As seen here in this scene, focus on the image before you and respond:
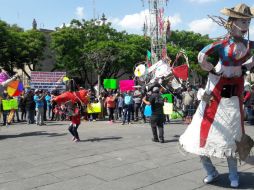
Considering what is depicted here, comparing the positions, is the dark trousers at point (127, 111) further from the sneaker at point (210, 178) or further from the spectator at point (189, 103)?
the sneaker at point (210, 178)

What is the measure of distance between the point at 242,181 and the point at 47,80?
1468 centimetres

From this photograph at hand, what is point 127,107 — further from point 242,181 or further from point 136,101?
point 242,181

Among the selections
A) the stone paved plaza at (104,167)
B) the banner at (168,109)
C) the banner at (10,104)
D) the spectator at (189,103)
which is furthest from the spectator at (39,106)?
the spectator at (189,103)

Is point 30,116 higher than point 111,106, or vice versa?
point 111,106

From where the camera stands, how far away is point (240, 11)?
5.06 m

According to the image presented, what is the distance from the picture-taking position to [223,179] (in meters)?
5.73

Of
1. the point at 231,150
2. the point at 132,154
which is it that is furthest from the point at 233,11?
the point at 132,154

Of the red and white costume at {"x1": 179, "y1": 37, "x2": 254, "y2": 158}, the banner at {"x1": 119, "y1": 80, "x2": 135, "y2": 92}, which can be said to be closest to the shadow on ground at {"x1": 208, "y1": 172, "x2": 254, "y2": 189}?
the red and white costume at {"x1": 179, "y1": 37, "x2": 254, "y2": 158}

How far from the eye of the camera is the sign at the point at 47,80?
61.6 ft

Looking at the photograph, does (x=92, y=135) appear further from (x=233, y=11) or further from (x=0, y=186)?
(x=233, y=11)

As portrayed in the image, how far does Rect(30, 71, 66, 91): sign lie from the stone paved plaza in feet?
29.2

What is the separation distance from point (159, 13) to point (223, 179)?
26.9m

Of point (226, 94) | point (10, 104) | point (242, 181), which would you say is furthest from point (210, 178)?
point (10, 104)

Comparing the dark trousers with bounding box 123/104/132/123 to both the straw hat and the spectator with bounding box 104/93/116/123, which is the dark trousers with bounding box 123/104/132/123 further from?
the straw hat
